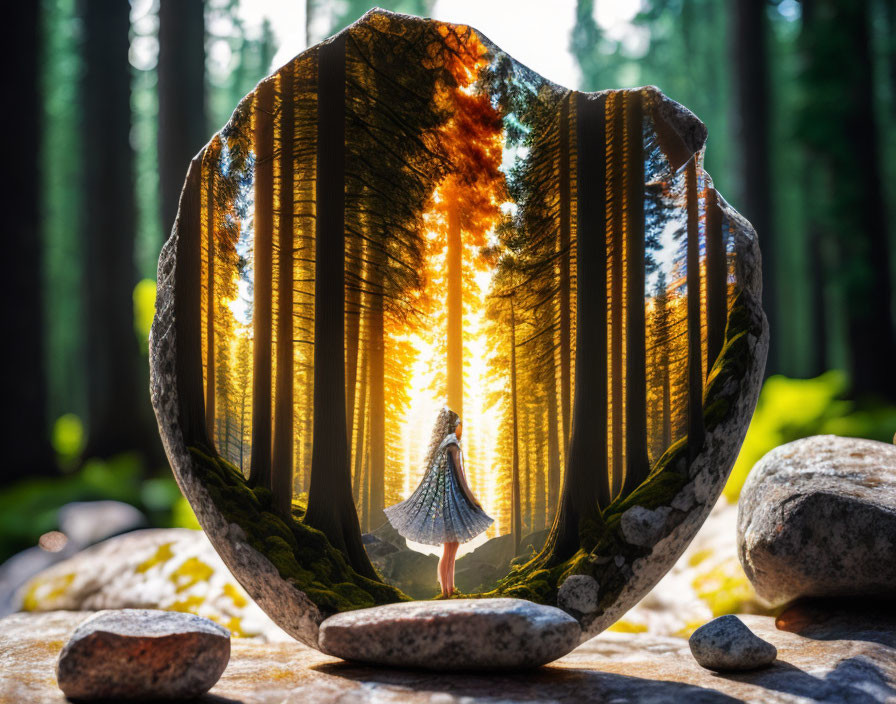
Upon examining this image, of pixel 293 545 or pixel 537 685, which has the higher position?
pixel 293 545

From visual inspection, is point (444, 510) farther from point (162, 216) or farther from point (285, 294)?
point (162, 216)

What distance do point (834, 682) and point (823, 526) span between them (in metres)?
1.08

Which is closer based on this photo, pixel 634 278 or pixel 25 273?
pixel 634 278

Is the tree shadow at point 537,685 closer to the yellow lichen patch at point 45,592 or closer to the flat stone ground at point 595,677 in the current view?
the flat stone ground at point 595,677

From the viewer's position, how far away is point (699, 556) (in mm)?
4727

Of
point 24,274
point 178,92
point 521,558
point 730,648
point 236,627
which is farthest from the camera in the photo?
point 178,92

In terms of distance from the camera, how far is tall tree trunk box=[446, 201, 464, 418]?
10.1 feet

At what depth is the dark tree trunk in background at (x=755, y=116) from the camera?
771 centimetres

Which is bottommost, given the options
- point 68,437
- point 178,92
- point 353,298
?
point 68,437

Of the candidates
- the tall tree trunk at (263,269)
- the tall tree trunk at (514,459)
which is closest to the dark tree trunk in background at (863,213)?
the tall tree trunk at (514,459)

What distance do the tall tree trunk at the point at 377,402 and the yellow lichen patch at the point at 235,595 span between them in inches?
74.5

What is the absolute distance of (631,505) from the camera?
298 cm

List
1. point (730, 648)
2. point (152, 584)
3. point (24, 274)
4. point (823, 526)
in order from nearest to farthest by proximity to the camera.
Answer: point (730, 648)
point (823, 526)
point (152, 584)
point (24, 274)

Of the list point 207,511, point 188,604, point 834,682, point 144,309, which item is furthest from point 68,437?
point 834,682
